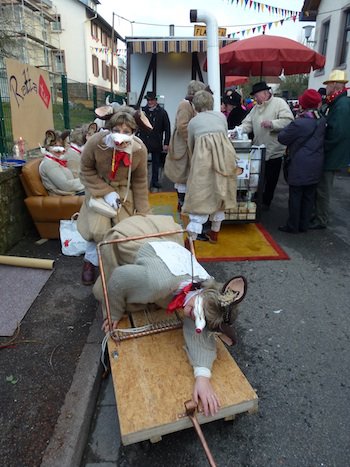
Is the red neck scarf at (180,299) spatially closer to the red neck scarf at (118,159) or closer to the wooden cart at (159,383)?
the wooden cart at (159,383)

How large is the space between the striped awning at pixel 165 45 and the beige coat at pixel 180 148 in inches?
179

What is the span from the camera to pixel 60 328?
307 cm

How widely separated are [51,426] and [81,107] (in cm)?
800

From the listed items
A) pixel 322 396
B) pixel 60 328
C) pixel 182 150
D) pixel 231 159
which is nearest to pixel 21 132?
pixel 182 150

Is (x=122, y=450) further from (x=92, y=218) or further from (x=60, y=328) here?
(x=92, y=218)

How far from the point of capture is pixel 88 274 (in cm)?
378

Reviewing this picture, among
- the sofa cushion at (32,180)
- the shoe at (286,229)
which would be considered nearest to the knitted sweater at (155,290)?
the sofa cushion at (32,180)

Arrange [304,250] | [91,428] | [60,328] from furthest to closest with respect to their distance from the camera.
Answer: [304,250], [60,328], [91,428]

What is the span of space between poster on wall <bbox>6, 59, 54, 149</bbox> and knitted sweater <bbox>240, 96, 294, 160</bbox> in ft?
11.3

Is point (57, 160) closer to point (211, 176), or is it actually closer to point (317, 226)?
point (211, 176)

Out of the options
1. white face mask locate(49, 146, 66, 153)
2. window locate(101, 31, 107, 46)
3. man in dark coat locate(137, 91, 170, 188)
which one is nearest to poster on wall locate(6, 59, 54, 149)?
white face mask locate(49, 146, 66, 153)

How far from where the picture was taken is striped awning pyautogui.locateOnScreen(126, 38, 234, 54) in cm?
889

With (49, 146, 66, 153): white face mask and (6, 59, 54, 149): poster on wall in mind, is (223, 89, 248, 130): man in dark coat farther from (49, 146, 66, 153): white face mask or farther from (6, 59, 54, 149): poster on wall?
(49, 146, 66, 153): white face mask

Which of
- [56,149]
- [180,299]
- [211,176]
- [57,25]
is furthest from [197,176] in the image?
[57,25]
